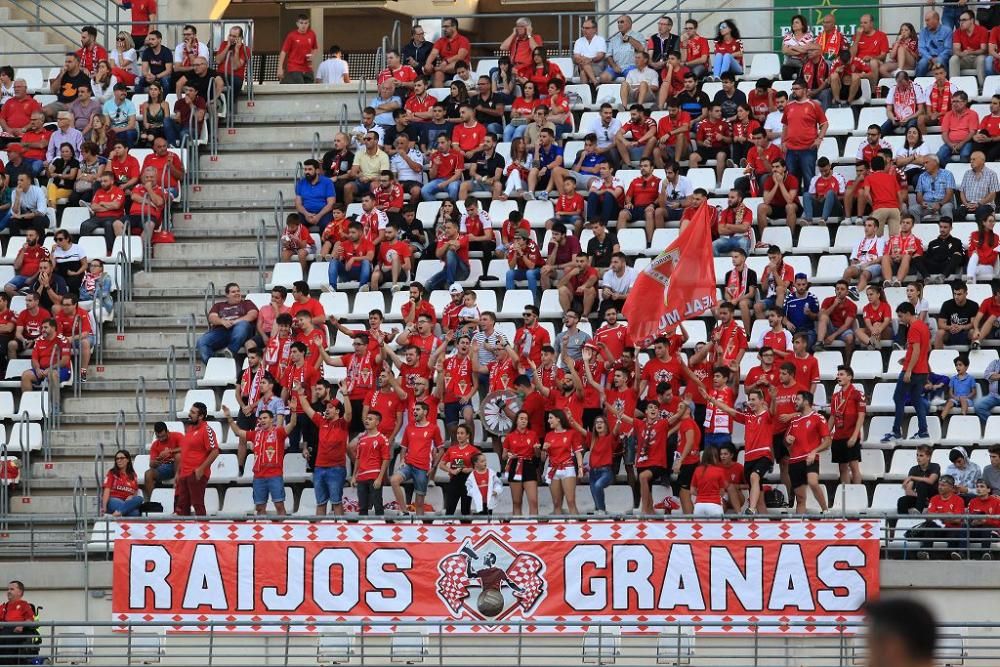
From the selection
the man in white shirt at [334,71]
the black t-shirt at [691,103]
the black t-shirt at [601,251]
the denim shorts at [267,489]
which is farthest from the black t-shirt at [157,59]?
the denim shorts at [267,489]

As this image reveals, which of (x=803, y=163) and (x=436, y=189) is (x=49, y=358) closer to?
(x=436, y=189)

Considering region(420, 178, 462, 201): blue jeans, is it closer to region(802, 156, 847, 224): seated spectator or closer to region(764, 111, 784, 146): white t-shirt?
region(764, 111, 784, 146): white t-shirt

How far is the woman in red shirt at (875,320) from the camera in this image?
2092 centimetres

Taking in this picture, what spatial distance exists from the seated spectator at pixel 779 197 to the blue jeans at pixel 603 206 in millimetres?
1873

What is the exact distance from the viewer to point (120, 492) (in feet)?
64.8

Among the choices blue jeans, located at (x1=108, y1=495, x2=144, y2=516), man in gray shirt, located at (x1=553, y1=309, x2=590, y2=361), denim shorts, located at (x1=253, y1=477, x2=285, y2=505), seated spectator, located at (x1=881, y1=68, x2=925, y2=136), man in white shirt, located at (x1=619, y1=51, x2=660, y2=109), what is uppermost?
man in white shirt, located at (x1=619, y1=51, x2=660, y2=109)

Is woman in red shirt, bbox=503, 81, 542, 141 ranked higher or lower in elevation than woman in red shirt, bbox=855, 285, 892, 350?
higher

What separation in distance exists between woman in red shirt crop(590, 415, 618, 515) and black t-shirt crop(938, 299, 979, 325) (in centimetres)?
455

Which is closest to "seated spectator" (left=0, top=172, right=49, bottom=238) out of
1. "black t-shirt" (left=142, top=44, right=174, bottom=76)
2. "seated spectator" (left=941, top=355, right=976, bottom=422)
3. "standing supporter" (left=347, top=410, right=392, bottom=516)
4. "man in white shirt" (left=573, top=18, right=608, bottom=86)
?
"black t-shirt" (left=142, top=44, right=174, bottom=76)

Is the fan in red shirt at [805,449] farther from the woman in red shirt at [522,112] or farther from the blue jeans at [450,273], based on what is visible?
the woman in red shirt at [522,112]

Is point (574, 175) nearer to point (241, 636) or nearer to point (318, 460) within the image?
point (318, 460)

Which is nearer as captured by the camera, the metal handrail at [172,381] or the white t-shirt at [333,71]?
the metal handrail at [172,381]

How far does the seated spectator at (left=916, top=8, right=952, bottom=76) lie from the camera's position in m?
25.3

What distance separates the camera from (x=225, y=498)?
20469mm
